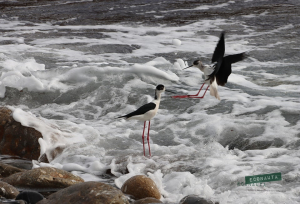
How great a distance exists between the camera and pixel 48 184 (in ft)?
14.6

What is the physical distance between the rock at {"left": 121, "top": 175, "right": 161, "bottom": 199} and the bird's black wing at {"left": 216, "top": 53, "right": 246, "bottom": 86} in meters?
2.30

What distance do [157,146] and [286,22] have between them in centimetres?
924

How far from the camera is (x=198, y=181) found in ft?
15.2

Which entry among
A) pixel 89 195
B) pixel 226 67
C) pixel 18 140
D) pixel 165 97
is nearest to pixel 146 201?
pixel 89 195

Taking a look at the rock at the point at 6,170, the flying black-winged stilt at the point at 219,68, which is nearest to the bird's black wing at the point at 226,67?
the flying black-winged stilt at the point at 219,68

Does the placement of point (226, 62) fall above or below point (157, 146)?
above

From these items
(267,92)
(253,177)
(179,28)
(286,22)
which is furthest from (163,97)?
(286,22)

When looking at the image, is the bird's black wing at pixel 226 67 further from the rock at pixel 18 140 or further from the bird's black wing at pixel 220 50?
the rock at pixel 18 140

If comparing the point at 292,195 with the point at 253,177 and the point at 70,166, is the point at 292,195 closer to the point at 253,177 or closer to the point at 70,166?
the point at 253,177

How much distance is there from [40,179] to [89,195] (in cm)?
84

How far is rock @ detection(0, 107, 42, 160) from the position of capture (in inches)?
216

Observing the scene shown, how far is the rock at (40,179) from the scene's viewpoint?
4.43m

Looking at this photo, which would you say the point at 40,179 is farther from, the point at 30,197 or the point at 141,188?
the point at 141,188

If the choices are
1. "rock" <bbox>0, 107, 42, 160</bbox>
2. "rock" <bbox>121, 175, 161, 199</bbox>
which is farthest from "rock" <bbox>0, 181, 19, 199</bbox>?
"rock" <bbox>0, 107, 42, 160</bbox>
